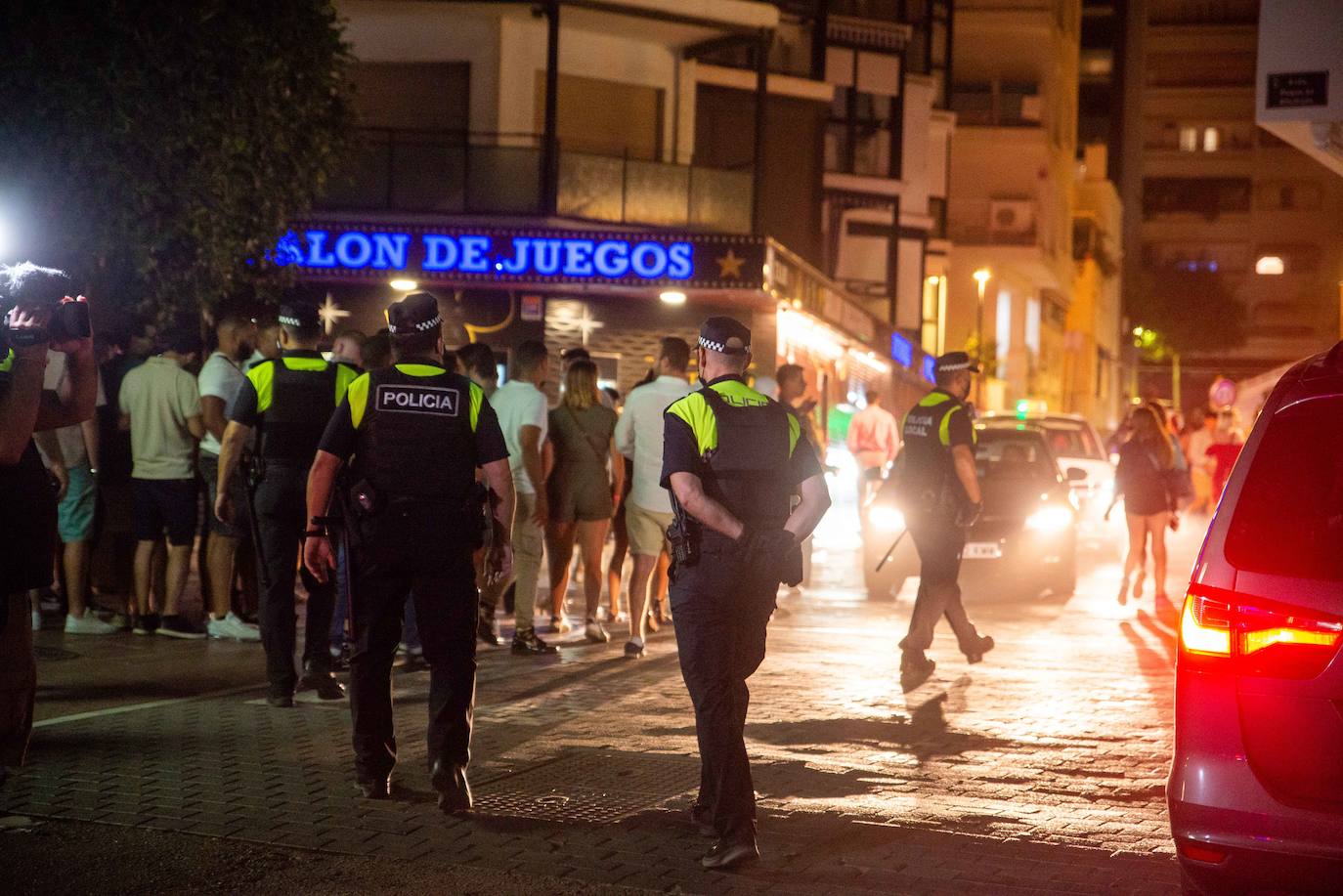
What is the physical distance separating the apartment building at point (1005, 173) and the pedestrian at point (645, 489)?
4598 cm

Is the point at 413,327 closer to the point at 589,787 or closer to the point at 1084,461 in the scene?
the point at 589,787

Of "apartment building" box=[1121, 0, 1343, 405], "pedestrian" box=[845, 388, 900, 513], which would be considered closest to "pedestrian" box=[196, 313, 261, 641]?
"pedestrian" box=[845, 388, 900, 513]

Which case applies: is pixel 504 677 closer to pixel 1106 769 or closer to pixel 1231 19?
pixel 1106 769

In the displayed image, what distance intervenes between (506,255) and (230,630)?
14832mm

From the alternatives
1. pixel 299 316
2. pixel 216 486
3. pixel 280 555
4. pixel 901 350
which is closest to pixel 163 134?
pixel 216 486

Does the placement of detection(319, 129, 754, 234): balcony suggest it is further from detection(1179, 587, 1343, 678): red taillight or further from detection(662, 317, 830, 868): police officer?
detection(1179, 587, 1343, 678): red taillight

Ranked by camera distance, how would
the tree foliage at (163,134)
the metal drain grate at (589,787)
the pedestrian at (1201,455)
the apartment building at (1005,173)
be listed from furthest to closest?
1. the apartment building at (1005,173)
2. the pedestrian at (1201,455)
3. the tree foliage at (163,134)
4. the metal drain grate at (589,787)

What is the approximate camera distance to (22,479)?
19.4 feet

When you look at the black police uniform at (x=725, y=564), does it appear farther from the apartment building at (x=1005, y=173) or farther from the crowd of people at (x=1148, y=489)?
the apartment building at (x=1005, y=173)

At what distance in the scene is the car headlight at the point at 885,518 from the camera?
52.1 feet

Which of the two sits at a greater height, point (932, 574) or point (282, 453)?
point (282, 453)

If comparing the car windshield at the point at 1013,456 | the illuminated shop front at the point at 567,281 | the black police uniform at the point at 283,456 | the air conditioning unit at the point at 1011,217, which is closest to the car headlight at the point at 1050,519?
the car windshield at the point at 1013,456

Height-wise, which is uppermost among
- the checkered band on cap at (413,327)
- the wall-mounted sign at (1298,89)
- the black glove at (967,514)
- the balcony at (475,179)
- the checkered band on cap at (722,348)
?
→ the balcony at (475,179)

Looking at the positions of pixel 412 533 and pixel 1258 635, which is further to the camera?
pixel 412 533
